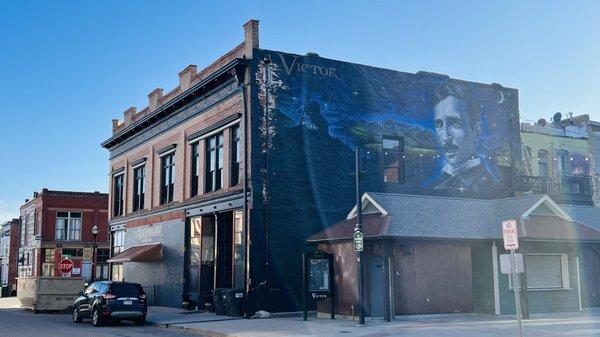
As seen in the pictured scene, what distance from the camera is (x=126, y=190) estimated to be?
134 ft

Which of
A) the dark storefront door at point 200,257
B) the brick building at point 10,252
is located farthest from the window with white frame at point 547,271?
the brick building at point 10,252

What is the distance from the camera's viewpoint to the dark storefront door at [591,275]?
2591 cm

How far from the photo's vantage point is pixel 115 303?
23562mm

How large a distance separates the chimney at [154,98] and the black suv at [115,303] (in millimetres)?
14345

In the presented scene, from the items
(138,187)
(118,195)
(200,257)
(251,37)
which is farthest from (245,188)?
(118,195)

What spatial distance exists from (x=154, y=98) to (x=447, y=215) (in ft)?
64.1

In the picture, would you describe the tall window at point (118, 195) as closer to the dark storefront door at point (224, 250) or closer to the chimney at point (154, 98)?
the chimney at point (154, 98)

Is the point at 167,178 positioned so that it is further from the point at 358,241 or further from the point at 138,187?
the point at 358,241

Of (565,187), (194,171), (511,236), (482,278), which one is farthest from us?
(565,187)

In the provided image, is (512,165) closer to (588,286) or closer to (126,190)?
(588,286)

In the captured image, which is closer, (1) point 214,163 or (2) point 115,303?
(2) point 115,303

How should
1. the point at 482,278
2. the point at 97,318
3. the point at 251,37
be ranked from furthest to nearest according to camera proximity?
1. the point at 251,37
2. the point at 482,278
3. the point at 97,318

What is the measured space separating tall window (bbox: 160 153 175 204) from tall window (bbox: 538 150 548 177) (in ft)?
72.0

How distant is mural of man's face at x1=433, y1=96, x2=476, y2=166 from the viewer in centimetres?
3067
